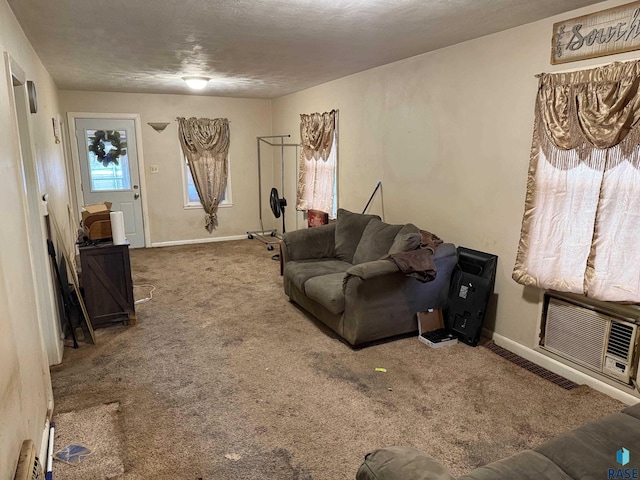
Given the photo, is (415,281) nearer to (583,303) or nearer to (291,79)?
(583,303)

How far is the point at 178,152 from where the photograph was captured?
6.64m

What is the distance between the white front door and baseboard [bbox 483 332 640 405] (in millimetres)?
5451

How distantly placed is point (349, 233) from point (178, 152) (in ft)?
12.2

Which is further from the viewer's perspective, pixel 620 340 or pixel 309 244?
pixel 309 244

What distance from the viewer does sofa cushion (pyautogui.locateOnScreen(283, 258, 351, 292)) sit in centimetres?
381

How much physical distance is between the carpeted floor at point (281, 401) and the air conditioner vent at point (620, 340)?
0.29 metres

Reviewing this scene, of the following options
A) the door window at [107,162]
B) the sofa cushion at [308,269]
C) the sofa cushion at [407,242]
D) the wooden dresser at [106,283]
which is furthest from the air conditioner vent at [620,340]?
the door window at [107,162]

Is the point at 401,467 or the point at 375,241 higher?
the point at 375,241

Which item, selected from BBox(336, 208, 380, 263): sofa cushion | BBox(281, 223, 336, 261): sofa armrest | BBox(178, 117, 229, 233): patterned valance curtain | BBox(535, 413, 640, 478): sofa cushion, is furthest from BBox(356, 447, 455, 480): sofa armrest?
BBox(178, 117, 229, 233): patterned valance curtain

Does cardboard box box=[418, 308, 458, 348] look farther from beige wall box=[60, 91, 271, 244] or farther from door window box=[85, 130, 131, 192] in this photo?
door window box=[85, 130, 131, 192]

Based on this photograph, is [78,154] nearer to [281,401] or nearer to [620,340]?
[281,401]

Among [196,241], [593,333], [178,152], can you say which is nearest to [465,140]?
[593,333]

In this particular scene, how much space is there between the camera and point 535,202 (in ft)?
9.42

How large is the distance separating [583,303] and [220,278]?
12.2ft
